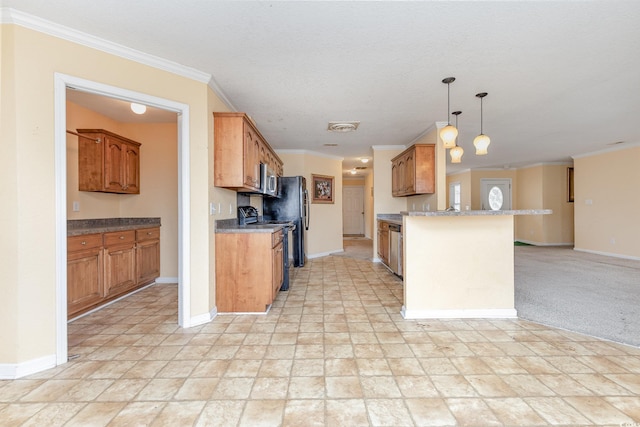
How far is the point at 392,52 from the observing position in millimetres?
2410

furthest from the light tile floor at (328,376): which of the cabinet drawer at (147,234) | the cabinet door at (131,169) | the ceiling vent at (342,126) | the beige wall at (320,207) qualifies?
the beige wall at (320,207)

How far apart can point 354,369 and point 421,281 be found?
51.4 inches

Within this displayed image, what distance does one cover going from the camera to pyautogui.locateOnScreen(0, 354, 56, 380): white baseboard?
1.88 metres

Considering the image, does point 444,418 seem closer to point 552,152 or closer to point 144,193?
point 144,193

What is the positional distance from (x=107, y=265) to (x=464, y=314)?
3891 millimetres

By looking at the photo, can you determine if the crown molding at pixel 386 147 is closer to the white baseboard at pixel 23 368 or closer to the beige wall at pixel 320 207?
the beige wall at pixel 320 207

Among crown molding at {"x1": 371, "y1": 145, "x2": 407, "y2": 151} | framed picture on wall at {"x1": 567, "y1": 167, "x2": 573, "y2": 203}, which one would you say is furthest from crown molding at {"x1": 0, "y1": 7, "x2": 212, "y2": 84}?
framed picture on wall at {"x1": 567, "y1": 167, "x2": 573, "y2": 203}

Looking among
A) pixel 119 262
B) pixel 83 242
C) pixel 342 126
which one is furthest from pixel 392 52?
pixel 119 262

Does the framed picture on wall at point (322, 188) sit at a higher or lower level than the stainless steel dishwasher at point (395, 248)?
higher

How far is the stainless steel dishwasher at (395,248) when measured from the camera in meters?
4.17

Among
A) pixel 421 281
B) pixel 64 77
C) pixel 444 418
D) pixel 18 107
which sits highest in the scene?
pixel 64 77

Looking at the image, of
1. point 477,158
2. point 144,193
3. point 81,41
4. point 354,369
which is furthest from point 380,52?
point 477,158

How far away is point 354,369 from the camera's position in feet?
6.34

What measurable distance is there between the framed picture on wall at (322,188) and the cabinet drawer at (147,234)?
10.5 feet
